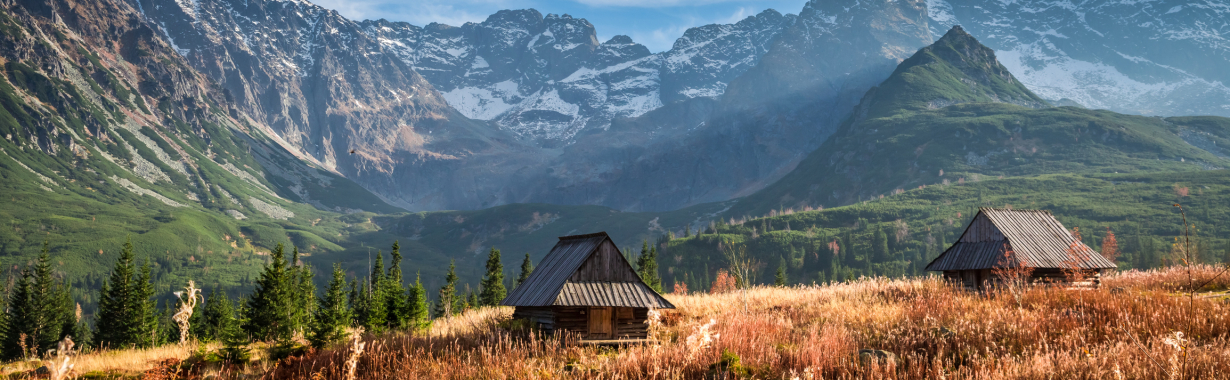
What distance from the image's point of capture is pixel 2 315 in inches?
2997

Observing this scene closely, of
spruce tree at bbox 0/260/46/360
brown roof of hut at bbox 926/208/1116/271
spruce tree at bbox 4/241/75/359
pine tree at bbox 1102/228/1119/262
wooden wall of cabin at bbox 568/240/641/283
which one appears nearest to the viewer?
wooden wall of cabin at bbox 568/240/641/283

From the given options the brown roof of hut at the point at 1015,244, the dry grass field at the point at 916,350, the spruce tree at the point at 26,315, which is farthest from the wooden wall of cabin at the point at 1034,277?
the spruce tree at the point at 26,315

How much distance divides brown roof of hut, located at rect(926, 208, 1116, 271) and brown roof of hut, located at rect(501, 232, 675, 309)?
16.0 metres

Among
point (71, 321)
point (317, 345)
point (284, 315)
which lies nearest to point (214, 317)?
point (71, 321)

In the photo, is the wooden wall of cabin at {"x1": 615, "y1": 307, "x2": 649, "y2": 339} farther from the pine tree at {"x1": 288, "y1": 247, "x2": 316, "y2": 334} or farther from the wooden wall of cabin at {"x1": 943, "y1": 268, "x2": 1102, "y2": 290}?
Answer: the pine tree at {"x1": 288, "y1": 247, "x2": 316, "y2": 334}

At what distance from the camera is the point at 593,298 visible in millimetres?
21656

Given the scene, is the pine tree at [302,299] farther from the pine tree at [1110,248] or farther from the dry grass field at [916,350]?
the pine tree at [1110,248]

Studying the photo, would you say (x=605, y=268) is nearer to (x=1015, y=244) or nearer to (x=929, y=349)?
(x=929, y=349)

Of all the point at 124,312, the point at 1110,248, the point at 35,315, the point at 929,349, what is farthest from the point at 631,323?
the point at 1110,248

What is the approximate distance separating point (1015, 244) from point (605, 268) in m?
19.3

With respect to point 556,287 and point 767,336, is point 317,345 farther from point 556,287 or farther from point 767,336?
point 767,336

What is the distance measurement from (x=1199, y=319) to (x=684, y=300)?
16.6m

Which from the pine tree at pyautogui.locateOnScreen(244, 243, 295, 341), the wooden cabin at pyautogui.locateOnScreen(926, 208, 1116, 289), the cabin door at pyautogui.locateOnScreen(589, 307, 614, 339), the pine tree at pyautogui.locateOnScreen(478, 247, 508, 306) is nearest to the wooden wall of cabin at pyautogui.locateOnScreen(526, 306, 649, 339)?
the cabin door at pyautogui.locateOnScreen(589, 307, 614, 339)

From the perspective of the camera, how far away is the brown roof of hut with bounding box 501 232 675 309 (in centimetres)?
2153
